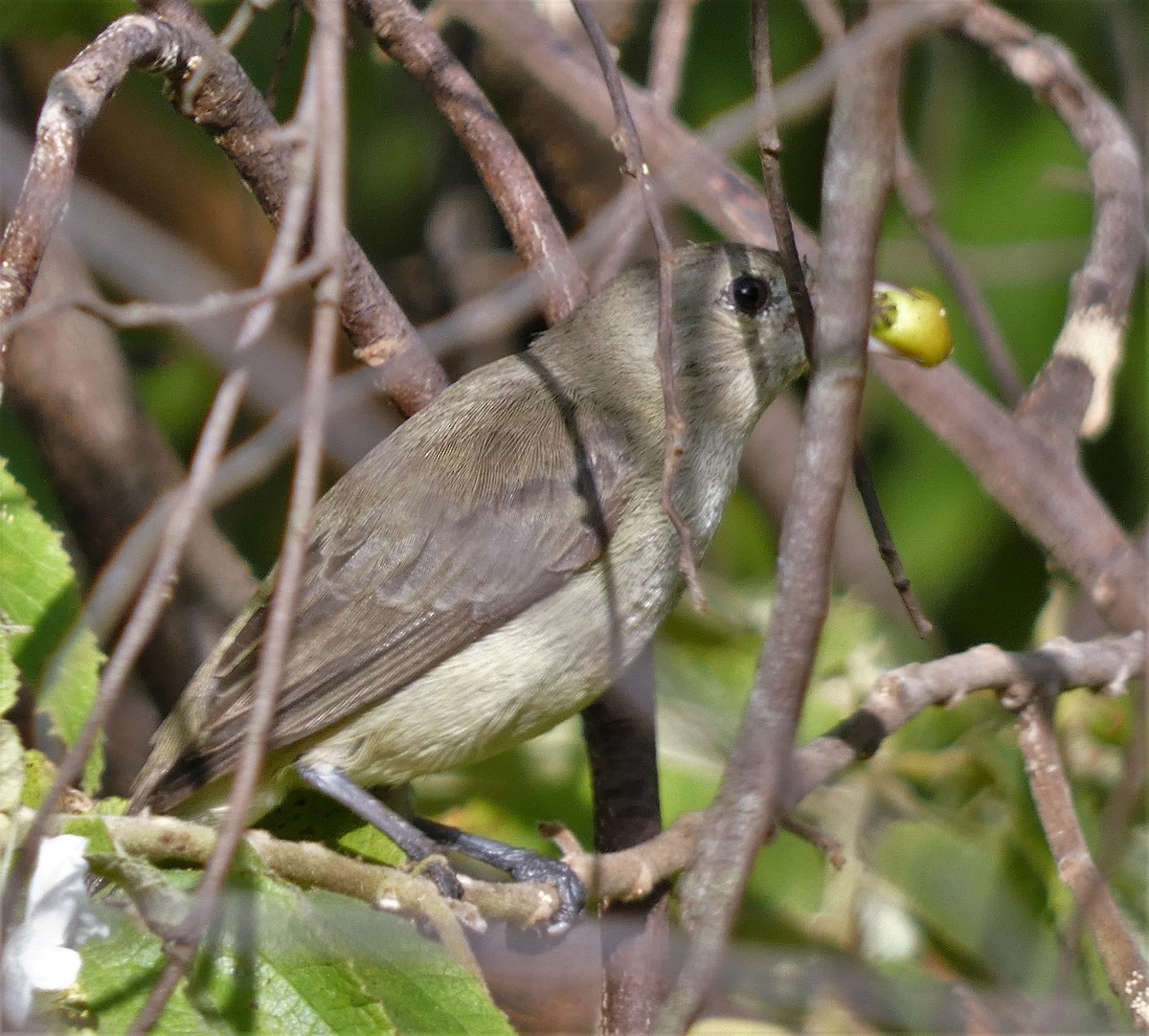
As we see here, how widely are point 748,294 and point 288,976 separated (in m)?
1.91

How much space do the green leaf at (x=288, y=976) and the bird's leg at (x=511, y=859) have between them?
2.05 feet

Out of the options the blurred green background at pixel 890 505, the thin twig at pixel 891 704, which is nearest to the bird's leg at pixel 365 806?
the thin twig at pixel 891 704

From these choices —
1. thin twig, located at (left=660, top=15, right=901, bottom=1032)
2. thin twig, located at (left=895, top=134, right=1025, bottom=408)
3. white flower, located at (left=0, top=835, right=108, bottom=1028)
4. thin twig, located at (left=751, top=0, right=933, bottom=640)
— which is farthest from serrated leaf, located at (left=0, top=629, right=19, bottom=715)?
thin twig, located at (left=895, top=134, right=1025, bottom=408)

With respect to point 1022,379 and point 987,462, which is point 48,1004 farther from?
point 1022,379

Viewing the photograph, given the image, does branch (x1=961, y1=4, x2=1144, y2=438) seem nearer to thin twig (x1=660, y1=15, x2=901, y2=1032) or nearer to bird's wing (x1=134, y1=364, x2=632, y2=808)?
bird's wing (x1=134, y1=364, x2=632, y2=808)

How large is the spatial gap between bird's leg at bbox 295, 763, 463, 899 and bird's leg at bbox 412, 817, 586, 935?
0.70 feet

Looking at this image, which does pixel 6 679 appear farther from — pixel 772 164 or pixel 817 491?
pixel 772 164

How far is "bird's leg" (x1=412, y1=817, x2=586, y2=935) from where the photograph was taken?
8.77 ft

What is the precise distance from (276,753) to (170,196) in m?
2.96

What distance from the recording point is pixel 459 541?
3.04 m

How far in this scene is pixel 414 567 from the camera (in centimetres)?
304

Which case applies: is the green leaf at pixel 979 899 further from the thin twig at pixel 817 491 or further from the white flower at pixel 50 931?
the white flower at pixel 50 931

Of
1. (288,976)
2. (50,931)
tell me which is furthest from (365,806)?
(50,931)

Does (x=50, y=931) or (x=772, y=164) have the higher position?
(x=772, y=164)
